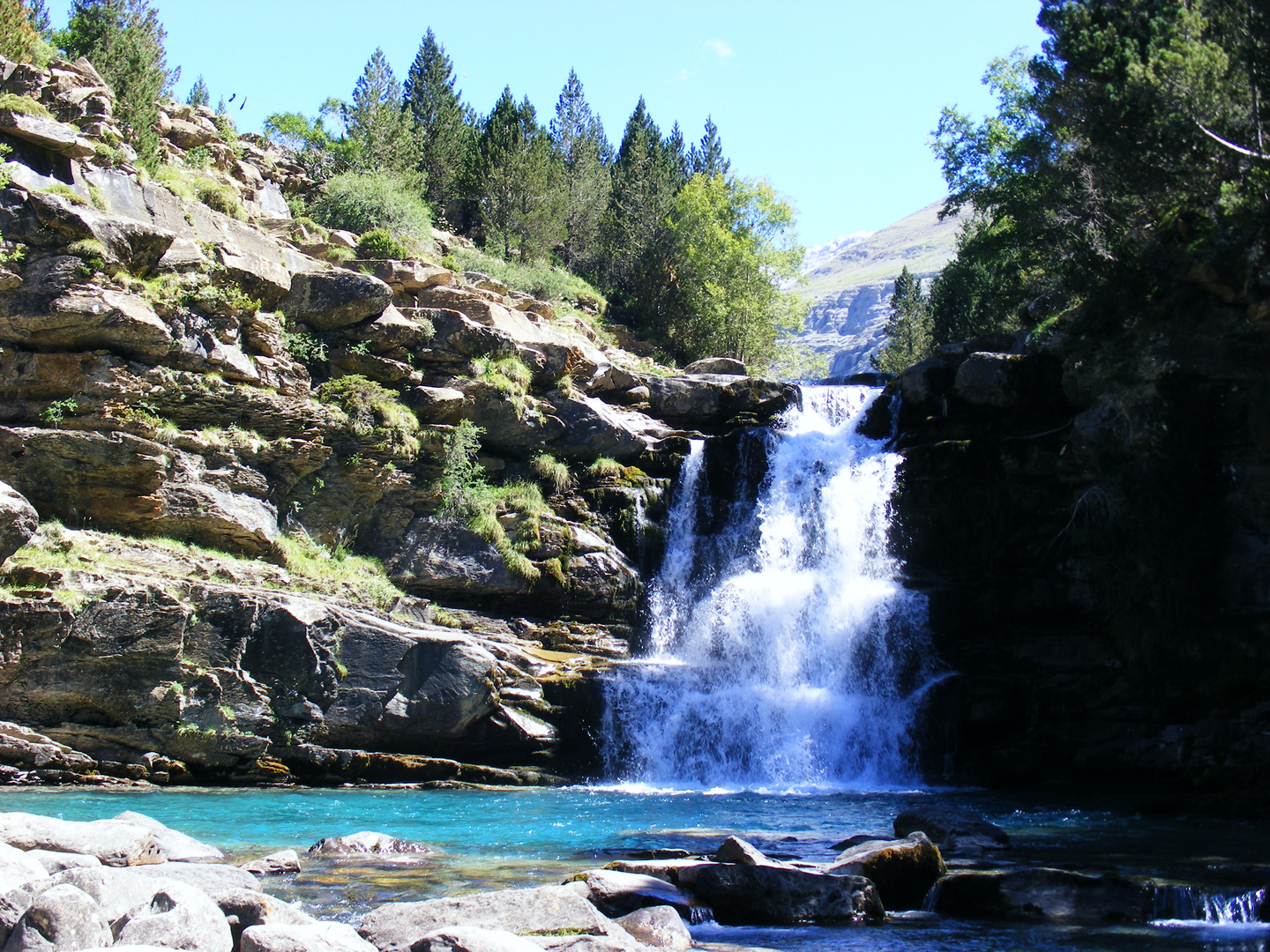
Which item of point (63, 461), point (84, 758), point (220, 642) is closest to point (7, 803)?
point (84, 758)

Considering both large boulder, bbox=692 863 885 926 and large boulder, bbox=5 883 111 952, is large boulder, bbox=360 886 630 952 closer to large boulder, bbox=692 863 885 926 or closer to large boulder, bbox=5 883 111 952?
large boulder, bbox=5 883 111 952

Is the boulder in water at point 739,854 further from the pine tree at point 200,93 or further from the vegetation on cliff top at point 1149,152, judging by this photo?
the pine tree at point 200,93

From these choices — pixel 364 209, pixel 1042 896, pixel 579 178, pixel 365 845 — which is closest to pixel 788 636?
pixel 365 845

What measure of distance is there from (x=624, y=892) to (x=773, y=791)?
1048 centimetres

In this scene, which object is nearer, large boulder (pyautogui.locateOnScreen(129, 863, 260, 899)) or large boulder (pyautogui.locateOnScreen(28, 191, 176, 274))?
large boulder (pyautogui.locateOnScreen(129, 863, 260, 899))

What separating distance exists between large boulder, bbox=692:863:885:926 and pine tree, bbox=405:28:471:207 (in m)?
37.9

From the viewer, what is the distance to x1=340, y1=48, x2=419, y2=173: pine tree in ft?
134

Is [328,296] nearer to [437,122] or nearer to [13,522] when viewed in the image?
[13,522]

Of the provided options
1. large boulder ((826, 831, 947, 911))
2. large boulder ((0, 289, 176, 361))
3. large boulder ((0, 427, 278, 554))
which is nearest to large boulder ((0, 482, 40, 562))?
large boulder ((0, 427, 278, 554))

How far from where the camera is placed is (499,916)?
7.48 meters

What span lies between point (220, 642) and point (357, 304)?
31.5 ft

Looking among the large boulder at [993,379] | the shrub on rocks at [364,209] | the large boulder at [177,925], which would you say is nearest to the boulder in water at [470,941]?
the large boulder at [177,925]

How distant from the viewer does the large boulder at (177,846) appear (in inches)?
364

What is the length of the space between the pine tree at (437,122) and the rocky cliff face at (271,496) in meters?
19.9
